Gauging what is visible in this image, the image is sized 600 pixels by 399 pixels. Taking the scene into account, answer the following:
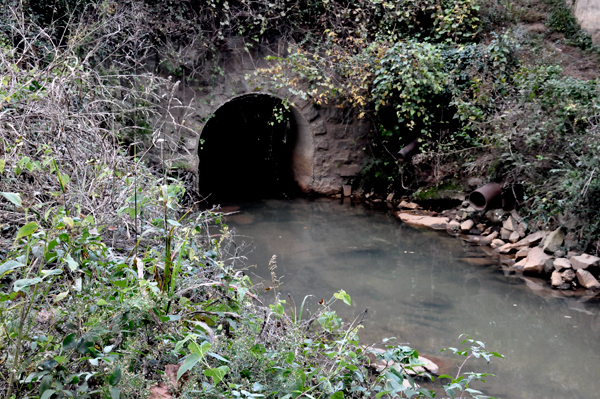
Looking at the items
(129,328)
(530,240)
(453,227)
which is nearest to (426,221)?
(453,227)

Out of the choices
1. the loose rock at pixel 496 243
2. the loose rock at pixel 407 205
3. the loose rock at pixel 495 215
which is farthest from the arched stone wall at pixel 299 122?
the loose rock at pixel 496 243

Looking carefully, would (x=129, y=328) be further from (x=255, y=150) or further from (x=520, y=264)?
(x=255, y=150)

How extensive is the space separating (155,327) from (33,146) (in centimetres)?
172

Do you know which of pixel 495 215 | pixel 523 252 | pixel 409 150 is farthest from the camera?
pixel 409 150

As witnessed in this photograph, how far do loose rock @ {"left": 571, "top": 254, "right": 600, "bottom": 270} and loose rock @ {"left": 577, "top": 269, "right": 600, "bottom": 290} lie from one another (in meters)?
0.07

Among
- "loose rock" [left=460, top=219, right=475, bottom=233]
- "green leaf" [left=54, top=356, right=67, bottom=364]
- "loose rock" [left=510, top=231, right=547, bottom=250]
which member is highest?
"green leaf" [left=54, top=356, right=67, bottom=364]

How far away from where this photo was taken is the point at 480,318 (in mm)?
4324

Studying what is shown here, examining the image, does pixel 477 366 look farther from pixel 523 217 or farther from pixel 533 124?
pixel 533 124

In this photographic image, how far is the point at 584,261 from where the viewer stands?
16.0 ft

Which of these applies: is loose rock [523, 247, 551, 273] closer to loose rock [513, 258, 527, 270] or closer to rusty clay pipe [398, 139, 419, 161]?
loose rock [513, 258, 527, 270]

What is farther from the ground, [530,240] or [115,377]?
[115,377]

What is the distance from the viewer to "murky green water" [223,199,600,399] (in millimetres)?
3557

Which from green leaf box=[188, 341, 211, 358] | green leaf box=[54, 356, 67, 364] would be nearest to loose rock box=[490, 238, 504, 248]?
green leaf box=[188, 341, 211, 358]

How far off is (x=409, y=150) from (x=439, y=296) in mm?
3419
